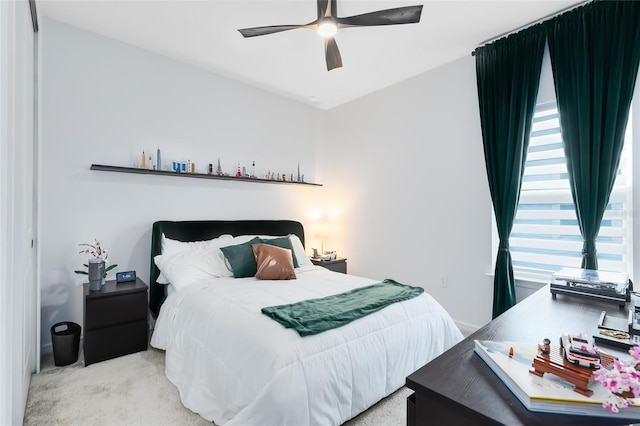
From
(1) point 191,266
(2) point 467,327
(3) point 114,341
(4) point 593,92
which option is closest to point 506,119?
(4) point 593,92

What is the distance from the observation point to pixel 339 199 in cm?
458

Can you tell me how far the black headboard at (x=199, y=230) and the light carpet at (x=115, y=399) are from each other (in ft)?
2.38

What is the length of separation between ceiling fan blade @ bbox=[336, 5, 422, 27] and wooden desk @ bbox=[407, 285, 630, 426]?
1879mm

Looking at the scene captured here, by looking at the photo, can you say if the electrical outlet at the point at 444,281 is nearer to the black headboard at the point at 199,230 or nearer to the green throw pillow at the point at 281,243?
the green throw pillow at the point at 281,243

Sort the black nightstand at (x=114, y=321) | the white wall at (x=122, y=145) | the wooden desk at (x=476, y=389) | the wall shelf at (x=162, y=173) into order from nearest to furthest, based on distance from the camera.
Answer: the wooden desk at (x=476, y=389) → the black nightstand at (x=114, y=321) → the white wall at (x=122, y=145) → the wall shelf at (x=162, y=173)

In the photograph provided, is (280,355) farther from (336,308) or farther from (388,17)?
(388,17)

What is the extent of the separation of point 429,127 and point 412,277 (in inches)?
69.1

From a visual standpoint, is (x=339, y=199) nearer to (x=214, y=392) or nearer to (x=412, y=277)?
(x=412, y=277)

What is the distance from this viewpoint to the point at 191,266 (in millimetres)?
2830

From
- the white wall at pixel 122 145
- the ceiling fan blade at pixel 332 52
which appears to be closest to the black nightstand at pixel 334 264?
the white wall at pixel 122 145

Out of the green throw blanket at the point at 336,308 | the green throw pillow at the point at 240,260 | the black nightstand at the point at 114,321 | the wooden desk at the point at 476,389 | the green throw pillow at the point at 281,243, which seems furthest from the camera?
the green throw pillow at the point at 281,243

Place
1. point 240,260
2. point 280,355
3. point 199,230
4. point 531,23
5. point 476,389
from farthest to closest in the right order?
point 199,230
point 240,260
point 531,23
point 280,355
point 476,389

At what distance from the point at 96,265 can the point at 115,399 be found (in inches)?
42.9

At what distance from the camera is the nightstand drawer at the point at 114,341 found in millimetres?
2447
